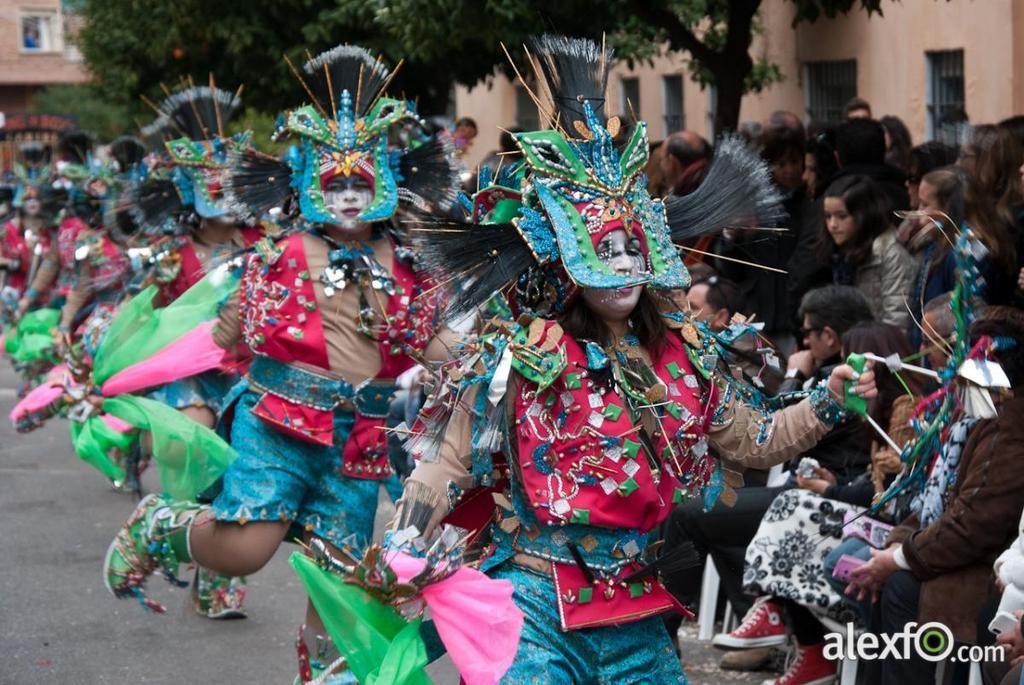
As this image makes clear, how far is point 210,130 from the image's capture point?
9891mm

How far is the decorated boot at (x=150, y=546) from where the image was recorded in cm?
639

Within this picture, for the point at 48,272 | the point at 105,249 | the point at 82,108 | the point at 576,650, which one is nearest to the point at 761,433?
the point at 576,650

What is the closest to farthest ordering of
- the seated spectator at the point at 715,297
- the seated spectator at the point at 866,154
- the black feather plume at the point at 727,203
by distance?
the black feather plume at the point at 727,203 < the seated spectator at the point at 715,297 < the seated spectator at the point at 866,154

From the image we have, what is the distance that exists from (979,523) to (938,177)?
91.5 inches

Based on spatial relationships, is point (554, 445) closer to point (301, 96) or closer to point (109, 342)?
point (109, 342)

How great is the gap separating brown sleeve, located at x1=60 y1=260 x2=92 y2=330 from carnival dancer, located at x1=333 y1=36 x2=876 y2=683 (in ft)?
26.0

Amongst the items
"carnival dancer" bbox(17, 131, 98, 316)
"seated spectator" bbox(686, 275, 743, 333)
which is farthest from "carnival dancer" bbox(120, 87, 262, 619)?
"carnival dancer" bbox(17, 131, 98, 316)

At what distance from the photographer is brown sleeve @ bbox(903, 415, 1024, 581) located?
5.11 metres

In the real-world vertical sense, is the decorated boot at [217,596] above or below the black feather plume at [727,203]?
below

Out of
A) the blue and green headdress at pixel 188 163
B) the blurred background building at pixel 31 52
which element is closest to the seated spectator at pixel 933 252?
the blue and green headdress at pixel 188 163

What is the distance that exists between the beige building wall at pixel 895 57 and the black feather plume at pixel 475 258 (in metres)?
6.99

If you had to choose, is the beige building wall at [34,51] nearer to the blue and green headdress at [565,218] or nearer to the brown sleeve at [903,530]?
the brown sleeve at [903,530]

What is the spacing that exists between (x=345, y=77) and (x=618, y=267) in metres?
2.76

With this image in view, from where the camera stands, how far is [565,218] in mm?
4355
